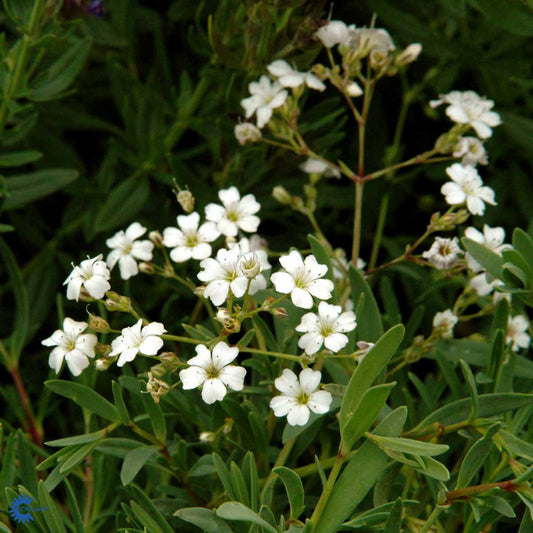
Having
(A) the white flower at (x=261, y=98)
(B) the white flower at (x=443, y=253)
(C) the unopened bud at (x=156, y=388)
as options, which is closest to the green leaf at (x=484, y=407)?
(B) the white flower at (x=443, y=253)

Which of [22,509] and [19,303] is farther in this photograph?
[19,303]

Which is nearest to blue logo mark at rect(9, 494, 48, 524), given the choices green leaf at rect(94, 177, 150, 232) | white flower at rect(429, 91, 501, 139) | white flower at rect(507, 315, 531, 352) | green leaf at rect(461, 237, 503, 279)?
green leaf at rect(94, 177, 150, 232)

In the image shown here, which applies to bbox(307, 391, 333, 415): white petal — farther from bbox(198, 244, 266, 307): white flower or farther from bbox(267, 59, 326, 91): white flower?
bbox(267, 59, 326, 91): white flower

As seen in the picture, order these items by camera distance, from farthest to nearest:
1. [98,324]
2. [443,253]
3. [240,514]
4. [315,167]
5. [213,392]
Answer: [315,167], [443,253], [98,324], [213,392], [240,514]

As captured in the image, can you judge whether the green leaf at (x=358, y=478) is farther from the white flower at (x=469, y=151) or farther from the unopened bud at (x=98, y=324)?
the white flower at (x=469, y=151)

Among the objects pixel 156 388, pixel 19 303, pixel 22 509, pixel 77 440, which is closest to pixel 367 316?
pixel 156 388

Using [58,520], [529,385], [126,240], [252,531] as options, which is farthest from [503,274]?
[58,520]

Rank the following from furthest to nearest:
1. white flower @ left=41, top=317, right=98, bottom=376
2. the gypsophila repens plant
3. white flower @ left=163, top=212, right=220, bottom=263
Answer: white flower @ left=163, top=212, right=220, bottom=263, white flower @ left=41, top=317, right=98, bottom=376, the gypsophila repens plant

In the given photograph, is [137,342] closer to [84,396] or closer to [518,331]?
[84,396]
